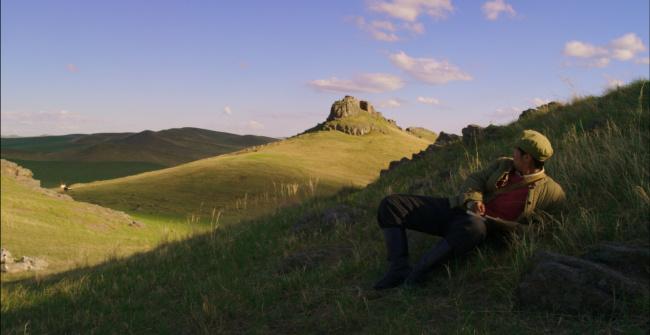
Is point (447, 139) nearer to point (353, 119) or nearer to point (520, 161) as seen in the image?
point (520, 161)

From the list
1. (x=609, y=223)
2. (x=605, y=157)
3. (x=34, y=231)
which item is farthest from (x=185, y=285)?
(x=34, y=231)

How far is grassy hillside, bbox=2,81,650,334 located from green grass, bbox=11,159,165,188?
1507 inches

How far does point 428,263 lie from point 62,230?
1279cm

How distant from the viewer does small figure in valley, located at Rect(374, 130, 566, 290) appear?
15.9 feet

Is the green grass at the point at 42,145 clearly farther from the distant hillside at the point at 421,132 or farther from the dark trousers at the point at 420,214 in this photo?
the dark trousers at the point at 420,214

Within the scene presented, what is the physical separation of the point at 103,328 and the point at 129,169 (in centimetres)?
6476

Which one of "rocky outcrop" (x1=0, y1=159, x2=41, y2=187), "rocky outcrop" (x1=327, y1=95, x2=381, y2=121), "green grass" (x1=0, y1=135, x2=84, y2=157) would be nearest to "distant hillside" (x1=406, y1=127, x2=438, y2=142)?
"rocky outcrop" (x1=327, y1=95, x2=381, y2=121)

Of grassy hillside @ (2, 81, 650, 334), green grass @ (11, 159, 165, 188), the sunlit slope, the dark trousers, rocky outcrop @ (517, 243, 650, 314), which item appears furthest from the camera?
green grass @ (11, 159, 165, 188)

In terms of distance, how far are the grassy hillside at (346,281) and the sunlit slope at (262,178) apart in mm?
4071

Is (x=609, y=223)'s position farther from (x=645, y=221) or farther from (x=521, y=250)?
(x=521, y=250)

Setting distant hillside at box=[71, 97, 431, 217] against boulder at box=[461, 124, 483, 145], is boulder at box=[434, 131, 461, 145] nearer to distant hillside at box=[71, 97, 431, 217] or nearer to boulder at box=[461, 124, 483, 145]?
boulder at box=[461, 124, 483, 145]

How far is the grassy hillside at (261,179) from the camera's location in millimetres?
20669

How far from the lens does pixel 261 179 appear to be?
Result: 3338 centimetres

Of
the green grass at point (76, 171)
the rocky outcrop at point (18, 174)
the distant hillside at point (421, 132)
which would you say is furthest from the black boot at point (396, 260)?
the distant hillside at point (421, 132)
